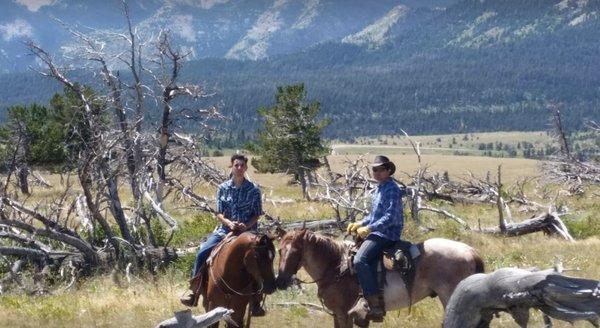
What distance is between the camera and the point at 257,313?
9133 millimetres

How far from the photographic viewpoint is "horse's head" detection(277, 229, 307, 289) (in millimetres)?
8539

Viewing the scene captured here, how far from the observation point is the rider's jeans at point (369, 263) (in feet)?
28.0

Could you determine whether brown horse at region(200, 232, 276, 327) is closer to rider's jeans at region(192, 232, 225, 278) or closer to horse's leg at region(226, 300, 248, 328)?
horse's leg at region(226, 300, 248, 328)

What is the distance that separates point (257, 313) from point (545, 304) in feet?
17.9

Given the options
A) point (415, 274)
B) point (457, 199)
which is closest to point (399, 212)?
point (415, 274)

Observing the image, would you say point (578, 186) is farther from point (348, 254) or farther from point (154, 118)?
point (348, 254)

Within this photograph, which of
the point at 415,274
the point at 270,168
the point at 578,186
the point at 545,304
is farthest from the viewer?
the point at 270,168

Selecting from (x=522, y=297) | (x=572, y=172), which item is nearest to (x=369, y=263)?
(x=522, y=297)

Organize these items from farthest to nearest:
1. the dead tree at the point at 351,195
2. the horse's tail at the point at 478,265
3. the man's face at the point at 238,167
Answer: the dead tree at the point at 351,195 < the man's face at the point at 238,167 < the horse's tail at the point at 478,265

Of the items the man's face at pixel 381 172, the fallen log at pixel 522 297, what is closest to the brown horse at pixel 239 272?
the man's face at pixel 381 172

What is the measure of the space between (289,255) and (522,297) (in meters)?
4.66

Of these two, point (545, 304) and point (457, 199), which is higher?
point (545, 304)

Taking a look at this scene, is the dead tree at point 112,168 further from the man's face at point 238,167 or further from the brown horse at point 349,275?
the brown horse at point 349,275

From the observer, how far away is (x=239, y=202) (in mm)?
9281
